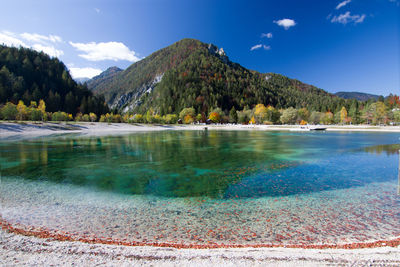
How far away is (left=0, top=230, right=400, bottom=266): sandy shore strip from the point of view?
4.62 meters

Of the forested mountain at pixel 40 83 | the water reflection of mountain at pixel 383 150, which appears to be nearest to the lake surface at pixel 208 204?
the water reflection of mountain at pixel 383 150

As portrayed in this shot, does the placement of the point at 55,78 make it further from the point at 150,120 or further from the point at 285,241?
the point at 285,241

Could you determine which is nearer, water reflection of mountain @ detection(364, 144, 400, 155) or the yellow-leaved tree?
water reflection of mountain @ detection(364, 144, 400, 155)

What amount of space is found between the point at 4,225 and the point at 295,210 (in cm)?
1040

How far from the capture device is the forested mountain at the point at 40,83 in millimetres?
124812

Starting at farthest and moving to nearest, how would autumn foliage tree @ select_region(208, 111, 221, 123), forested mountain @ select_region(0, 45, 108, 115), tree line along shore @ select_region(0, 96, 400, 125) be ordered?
autumn foliage tree @ select_region(208, 111, 221, 123) < forested mountain @ select_region(0, 45, 108, 115) < tree line along shore @ select_region(0, 96, 400, 125)

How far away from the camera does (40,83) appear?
145 metres

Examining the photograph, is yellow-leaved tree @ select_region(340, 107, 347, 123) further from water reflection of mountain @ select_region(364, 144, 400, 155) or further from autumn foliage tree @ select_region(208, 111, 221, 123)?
water reflection of mountain @ select_region(364, 144, 400, 155)

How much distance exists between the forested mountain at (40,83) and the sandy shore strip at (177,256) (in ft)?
488

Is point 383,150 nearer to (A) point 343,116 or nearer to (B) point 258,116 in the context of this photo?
(A) point 343,116

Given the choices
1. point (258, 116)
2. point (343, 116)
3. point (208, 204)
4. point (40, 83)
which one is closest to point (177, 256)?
point (208, 204)

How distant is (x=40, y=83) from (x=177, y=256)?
184m

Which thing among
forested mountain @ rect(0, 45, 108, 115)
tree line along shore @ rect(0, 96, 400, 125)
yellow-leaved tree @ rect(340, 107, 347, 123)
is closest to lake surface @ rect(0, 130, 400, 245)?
tree line along shore @ rect(0, 96, 400, 125)

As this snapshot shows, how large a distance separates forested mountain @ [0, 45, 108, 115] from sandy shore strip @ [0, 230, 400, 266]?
14886 cm
